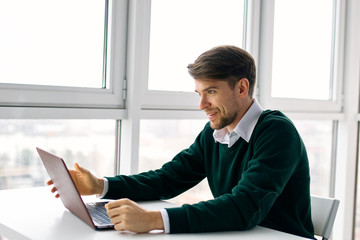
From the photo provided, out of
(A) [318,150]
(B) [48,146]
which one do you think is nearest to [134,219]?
(B) [48,146]

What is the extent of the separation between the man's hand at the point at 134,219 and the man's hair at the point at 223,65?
55 centimetres

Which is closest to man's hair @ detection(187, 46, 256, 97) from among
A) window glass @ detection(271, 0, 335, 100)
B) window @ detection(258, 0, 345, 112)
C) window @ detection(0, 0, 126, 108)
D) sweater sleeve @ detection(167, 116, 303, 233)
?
sweater sleeve @ detection(167, 116, 303, 233)

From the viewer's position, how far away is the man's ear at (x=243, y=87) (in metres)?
1.65

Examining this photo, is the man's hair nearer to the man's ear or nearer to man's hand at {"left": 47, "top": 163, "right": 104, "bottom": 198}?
the man's ear

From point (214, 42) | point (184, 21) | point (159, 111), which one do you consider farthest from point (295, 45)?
point (159, 111)

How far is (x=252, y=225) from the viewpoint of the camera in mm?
1347

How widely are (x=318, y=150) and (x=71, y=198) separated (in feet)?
7.65

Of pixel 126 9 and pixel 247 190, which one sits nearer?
pixel 247 190

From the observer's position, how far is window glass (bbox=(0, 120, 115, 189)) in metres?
1.90

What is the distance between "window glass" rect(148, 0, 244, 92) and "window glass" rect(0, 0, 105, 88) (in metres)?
0.30

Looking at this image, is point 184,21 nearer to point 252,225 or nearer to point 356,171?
point 252,225

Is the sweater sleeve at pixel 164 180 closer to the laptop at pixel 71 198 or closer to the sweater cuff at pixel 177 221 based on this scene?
the laptop at pixel 71 198

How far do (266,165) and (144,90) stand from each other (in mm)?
982

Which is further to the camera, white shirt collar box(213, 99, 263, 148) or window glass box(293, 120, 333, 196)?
window glass box(293, 120, 333, 196)
